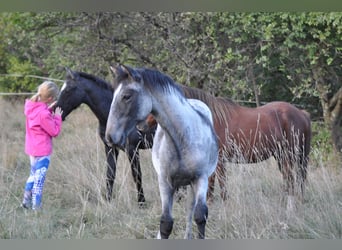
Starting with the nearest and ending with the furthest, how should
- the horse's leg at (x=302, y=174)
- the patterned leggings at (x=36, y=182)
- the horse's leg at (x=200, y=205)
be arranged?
the horse's leg at (x=200, y=205), the horse's leg at (x=302, y=174), the patterned leggings at (x=36, y=182)

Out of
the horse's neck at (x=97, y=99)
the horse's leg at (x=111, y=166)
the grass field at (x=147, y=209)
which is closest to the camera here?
the grass field at (x=147, y=209)

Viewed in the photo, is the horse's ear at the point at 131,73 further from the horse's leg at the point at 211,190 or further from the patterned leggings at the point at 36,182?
the patterned leggings at the point at 36,182

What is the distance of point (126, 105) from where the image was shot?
2932 millimetres

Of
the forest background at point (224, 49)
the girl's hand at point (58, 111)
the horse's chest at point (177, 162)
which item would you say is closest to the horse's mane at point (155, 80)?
the horse's chest at point (177, 162)

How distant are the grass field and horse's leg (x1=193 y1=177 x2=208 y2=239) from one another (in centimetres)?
49

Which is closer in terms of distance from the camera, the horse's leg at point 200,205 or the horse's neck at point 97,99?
the horse's leg at point 200,205

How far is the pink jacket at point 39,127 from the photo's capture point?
4945 mm

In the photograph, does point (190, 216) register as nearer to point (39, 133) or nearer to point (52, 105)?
point (39, 133)

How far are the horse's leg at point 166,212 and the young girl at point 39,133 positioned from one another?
1.98m

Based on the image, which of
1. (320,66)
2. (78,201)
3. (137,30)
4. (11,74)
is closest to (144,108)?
(78,201)

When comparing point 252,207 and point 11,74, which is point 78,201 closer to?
point 252,207

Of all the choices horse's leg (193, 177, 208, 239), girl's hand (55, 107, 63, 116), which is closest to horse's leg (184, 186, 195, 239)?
horse's leg (193, 177, 208, 239)

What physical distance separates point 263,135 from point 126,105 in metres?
3.06

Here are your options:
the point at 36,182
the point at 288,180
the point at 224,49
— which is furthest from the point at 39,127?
the point at 224,49
